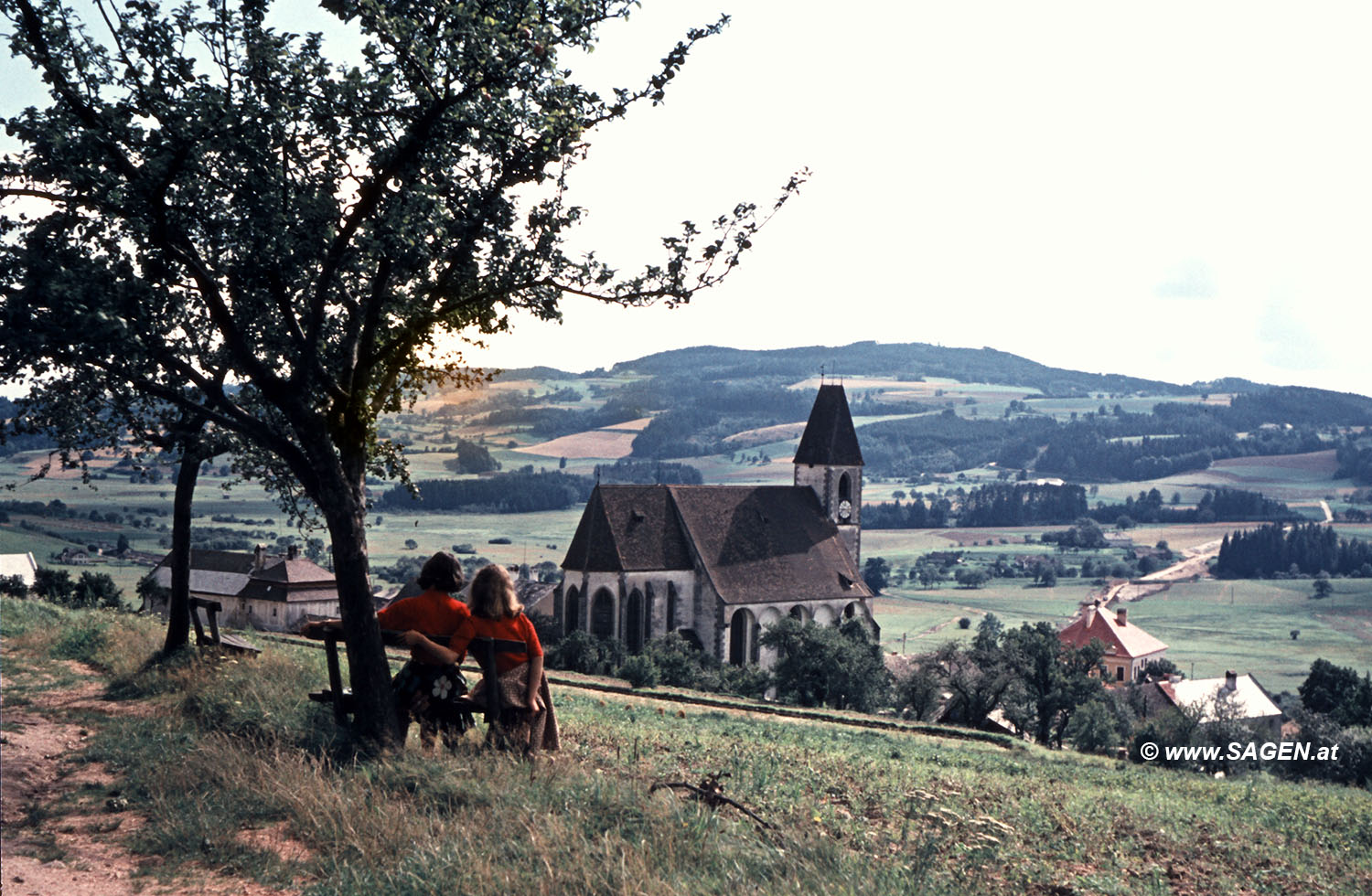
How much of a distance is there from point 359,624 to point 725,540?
46977 mm

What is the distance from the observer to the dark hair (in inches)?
354

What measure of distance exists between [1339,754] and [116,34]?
146ft

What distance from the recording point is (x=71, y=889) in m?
6.35

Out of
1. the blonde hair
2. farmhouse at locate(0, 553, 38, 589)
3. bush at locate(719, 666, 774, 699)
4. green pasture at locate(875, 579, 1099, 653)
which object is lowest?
green pasture at locate(875, 579, 1099, 653)

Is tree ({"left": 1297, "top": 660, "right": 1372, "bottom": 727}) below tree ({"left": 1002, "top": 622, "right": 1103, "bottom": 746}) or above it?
below

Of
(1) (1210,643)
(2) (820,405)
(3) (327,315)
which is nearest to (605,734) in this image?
(3) (327,315)

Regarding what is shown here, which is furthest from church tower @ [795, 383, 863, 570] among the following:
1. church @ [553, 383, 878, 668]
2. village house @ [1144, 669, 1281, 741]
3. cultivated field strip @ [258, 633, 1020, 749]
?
cultivated field strip @ [258, 633, 1020, 749]

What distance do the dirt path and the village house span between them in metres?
56.0

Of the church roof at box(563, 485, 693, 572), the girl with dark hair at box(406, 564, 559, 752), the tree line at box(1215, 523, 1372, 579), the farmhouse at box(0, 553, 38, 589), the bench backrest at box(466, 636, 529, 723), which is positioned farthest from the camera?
the tree line at box(1215, 523, 1372, 579)

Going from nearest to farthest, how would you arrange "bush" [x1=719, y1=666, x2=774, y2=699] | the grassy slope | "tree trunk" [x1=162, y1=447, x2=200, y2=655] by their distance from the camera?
1. the grassy slope
2. "tree trunk" [x1=162, y1=447, x2=200, y2=655]
3. "bush" [x1=719, y1=666, x2=774, y2=699]

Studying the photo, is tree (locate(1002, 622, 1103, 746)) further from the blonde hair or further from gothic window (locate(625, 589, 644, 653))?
the blonde hair

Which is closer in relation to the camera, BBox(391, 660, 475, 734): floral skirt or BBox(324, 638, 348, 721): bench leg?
BBox(391, 660, 475, 734): floral skirt

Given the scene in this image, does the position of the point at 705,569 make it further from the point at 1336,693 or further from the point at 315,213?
the point at 315,213

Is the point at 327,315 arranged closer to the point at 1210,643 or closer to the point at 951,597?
the point at 1210,643
